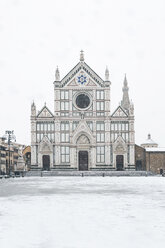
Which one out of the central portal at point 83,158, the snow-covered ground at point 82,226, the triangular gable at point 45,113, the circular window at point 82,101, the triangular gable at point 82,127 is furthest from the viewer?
the circular window at point 82,101

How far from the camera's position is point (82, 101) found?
234 feet

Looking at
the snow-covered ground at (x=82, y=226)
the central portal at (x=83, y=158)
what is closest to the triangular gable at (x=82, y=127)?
the central portal at (x=83, y=158)

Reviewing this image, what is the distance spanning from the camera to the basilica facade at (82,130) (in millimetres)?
70375

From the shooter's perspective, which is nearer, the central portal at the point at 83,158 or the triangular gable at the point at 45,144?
the triangular gable at the point at 45,144

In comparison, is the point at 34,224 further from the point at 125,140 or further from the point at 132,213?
the point at 125,140

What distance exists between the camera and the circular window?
71.3 meters

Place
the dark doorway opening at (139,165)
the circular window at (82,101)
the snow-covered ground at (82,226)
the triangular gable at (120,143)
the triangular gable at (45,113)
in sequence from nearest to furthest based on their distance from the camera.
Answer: the snow-covered ground at (82,226) → the triangular gable at (120,143) → the triangular gable at (45,113) → the circular window at (82,101) → the dark doorway opening at (139,165)

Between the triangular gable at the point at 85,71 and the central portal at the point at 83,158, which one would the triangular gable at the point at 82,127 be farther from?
the triangular gable at the point at 85,71

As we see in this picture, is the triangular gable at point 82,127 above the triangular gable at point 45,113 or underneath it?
underneath

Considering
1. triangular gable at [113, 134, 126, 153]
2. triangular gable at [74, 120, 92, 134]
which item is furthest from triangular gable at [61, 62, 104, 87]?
triangular gable at [113, 134, 126, 153]

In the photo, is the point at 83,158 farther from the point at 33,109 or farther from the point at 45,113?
the point at 33,109

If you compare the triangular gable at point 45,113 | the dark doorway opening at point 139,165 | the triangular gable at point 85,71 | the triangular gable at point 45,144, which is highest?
the triangular gable at point 85,71

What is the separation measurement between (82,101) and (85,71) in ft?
18.4

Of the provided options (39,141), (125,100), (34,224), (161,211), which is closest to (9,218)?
(34,224)
